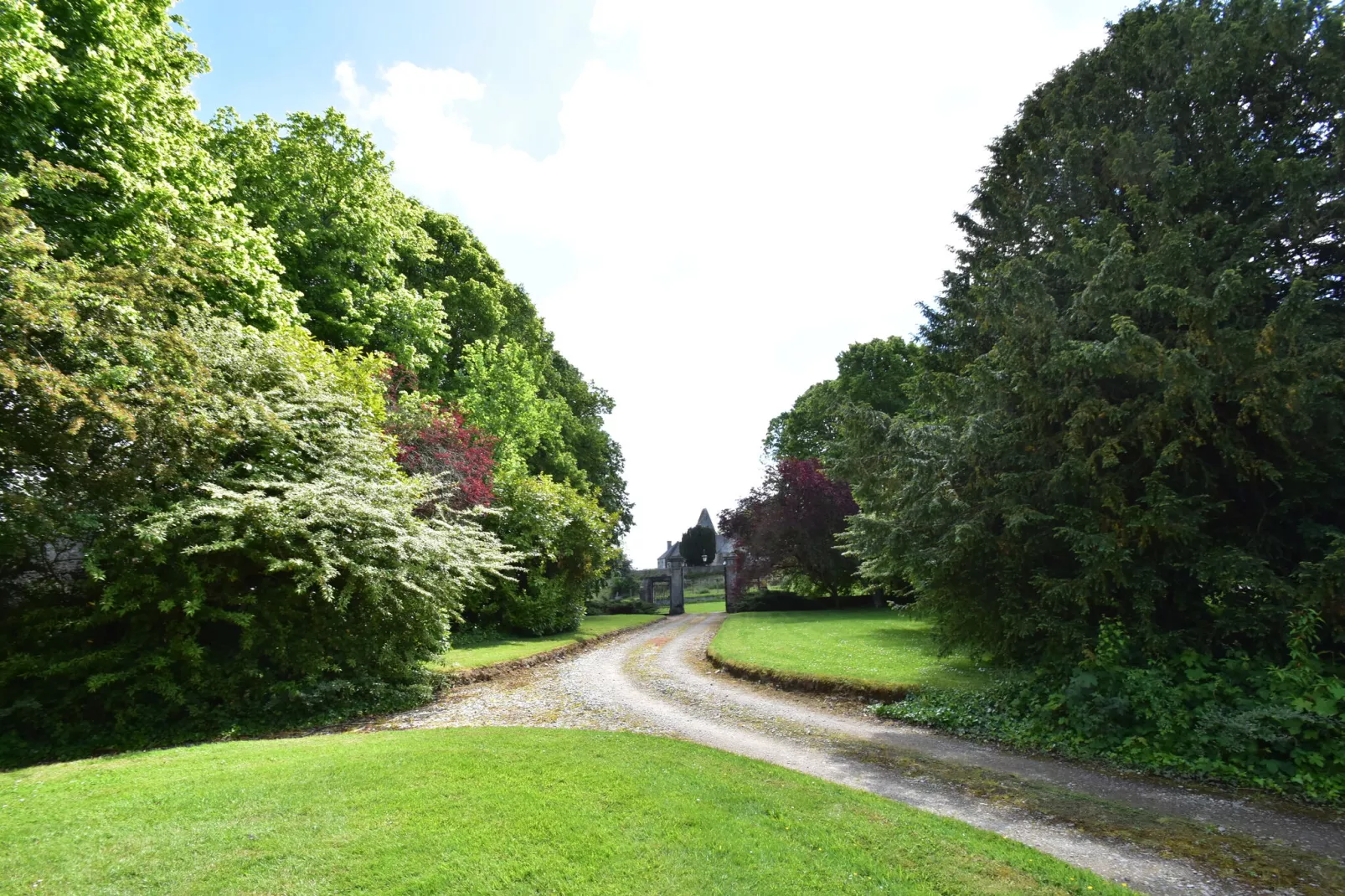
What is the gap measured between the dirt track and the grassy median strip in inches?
30.0

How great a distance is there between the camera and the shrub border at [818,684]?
9.91m

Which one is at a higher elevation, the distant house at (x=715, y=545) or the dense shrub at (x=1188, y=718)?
the distant house at (x=715, y=545)

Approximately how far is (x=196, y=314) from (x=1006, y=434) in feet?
41.3

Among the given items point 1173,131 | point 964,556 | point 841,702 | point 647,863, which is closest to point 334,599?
point 647,863

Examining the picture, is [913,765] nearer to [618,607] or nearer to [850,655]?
[850,655]

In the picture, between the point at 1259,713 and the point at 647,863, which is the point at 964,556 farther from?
the point at 647,863

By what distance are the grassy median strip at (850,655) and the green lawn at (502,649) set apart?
4.77 metres

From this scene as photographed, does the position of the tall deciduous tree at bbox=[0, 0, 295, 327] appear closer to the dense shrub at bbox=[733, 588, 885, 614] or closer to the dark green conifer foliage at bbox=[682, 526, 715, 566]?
the dense shrub at bbox=[733, 588, 885, 614]

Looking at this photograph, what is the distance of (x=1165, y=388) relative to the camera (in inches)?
286

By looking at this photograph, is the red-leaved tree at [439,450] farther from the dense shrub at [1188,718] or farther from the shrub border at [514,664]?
the dense shrub at [1188,718]

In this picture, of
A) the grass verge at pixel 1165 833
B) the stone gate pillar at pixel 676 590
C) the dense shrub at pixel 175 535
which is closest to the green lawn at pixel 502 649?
the dense shrub at pixel 175 535

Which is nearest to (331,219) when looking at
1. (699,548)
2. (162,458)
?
(162,458)

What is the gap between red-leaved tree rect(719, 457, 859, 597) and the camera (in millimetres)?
26453

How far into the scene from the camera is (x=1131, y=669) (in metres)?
7.25
